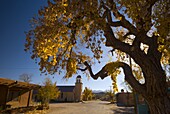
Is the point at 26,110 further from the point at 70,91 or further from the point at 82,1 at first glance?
the point at 70,91

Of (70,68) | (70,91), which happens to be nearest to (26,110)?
(70,68)

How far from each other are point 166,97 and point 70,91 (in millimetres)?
47080

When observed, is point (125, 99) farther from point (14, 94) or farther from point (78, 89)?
point (14, 94)

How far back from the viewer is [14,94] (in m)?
19.5

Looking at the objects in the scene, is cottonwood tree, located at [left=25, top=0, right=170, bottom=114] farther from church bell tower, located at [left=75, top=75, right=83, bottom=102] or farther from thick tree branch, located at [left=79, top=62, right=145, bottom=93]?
church bell tower, located at [left=75, top=75, right=83, bottom=102]

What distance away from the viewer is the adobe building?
639 inches

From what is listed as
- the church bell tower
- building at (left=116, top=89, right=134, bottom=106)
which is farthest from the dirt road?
the church bell tower

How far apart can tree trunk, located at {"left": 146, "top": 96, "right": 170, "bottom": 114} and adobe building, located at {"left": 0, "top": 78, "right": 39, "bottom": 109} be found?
12.6 m

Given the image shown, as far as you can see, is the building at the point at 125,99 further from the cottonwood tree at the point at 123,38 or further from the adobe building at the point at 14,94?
the cottonwood tree at the point at 123,38

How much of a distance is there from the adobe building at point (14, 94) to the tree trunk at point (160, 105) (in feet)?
41.3

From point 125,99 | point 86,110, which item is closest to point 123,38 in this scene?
point 86,110

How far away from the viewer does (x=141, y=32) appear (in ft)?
18.5

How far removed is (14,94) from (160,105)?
750 inches

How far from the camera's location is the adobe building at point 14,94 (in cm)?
1623
